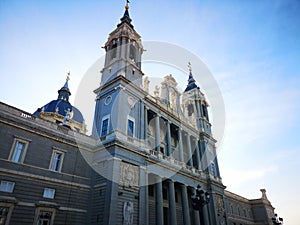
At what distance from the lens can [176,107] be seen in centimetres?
3509

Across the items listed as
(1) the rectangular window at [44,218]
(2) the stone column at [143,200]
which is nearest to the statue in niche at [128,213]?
(2) the stone column at [143,200]

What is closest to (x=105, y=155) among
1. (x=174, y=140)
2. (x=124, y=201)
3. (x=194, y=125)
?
(x=124, y=201)

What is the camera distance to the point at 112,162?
2012cm

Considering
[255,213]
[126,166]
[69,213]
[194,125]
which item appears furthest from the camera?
[255,213]

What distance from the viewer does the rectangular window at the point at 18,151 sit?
17548 millimetres

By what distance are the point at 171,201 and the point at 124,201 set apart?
7253 millimetres

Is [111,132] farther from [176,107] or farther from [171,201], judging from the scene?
[176,107]

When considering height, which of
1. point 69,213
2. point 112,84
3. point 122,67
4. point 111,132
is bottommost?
point 69,213

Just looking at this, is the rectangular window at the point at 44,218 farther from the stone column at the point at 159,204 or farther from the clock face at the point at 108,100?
the clock face at the point at 108,100

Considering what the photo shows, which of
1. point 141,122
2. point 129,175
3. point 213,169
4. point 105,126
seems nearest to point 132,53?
point 141,122

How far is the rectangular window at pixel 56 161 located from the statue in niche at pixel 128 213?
648 cm

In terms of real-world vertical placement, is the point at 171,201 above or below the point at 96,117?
below

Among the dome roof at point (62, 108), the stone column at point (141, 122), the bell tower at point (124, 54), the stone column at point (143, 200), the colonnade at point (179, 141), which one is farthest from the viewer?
the dome roof at point (62, 108)

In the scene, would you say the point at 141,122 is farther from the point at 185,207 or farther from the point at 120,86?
the point at 185,207
